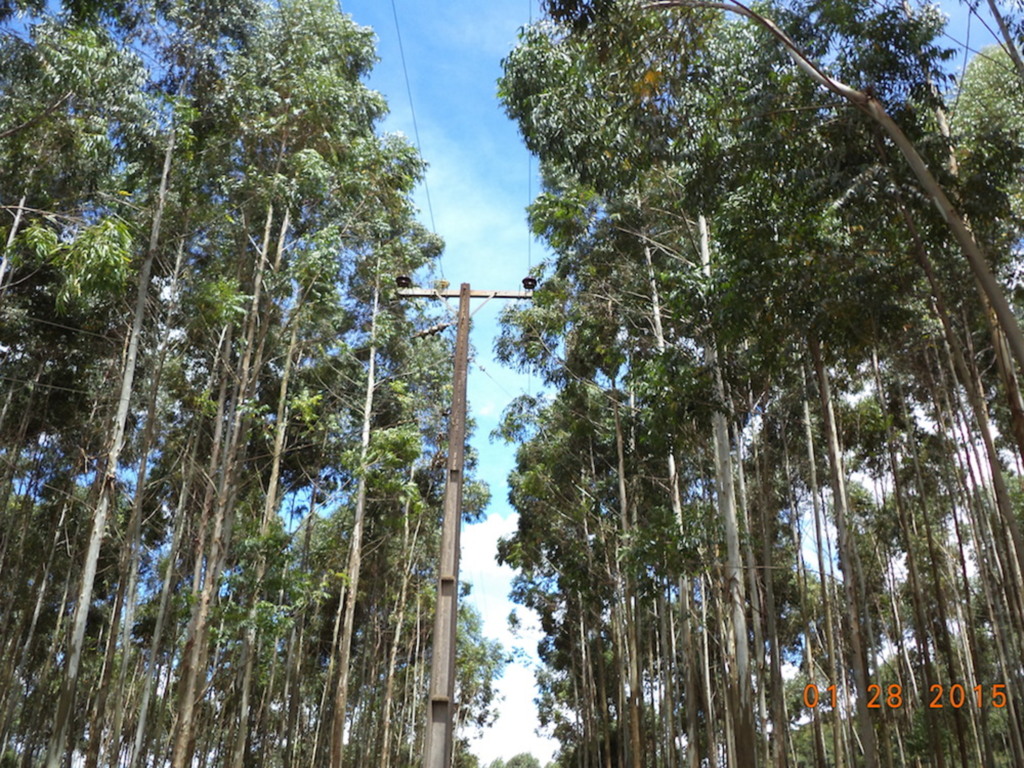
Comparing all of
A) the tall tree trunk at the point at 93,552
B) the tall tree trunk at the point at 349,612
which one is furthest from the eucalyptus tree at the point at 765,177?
the tall tree trunk at the point at 93,552

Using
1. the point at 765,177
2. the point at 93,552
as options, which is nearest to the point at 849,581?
the point at 765,177

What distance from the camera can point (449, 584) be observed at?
217 inches

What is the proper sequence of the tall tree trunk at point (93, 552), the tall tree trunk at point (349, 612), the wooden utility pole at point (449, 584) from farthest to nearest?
the tall tree trunk at point (349, 612)
the tall tree trunk at point (93, 552)
the wooden utility pole at point (449, 584)

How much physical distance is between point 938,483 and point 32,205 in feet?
54.4

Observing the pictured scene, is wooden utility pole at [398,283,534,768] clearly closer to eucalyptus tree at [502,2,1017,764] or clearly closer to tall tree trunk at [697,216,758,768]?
eucalyptus tree at [502,2,1017,764]

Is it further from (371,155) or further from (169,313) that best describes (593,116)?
(169,313)

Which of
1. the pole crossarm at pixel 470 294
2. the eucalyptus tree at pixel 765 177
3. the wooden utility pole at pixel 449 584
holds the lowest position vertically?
the wooden utility pole at pixel 449 584

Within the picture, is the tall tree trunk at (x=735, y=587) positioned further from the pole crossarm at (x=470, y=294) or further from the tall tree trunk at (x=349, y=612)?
the tall tree trunk at (x=349, y=612)

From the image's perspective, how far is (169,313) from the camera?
9.42 meters

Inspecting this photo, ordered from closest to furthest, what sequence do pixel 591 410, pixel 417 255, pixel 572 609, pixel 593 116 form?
1. pixel 593 116
2. pixel 417 255
3. pixel 591 410
4. pixel 572 609

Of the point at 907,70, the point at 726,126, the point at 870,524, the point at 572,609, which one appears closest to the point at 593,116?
the point at 726,126

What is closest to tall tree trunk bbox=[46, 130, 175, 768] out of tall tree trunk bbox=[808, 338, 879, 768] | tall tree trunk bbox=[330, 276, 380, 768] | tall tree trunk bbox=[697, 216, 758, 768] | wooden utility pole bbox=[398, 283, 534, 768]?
tall tree trunk bbox=[330, 276, 380, 768]

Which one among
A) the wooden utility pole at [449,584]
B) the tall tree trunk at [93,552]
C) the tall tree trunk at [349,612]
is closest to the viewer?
the wooden utility pole at [449,584]

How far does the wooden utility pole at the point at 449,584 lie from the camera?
5.01m
